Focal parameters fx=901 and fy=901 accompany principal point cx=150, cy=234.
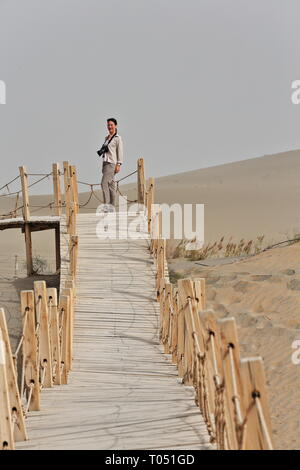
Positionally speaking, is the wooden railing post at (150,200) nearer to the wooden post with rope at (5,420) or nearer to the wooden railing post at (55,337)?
the wooden railing post at (55,337)

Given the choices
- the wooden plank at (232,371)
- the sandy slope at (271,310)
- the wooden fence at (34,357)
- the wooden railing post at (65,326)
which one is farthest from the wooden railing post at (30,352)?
the sandy slope at (271,310)

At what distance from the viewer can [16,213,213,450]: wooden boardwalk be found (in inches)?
220

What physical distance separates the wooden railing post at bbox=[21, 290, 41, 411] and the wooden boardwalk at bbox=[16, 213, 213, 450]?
15 centimetres

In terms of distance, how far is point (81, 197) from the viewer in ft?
174

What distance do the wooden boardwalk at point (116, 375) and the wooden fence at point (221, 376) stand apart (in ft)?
0.71

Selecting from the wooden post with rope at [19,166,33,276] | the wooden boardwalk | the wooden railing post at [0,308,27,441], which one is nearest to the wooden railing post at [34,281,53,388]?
the wooden boardwalk

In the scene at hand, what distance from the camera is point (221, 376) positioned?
17.0 ft

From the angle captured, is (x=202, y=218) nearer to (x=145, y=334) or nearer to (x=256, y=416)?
(x=145, y=334)

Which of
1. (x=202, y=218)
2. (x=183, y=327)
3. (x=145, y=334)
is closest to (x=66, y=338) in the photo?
(x=183, y=327)

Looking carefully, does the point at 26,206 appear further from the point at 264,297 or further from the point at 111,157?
the point at 264,297

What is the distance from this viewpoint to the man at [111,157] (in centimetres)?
1416

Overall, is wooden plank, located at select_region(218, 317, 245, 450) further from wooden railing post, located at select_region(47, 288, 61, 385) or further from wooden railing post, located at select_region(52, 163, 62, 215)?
wooden railing post, located at select_region(52, 163, 62, 215)

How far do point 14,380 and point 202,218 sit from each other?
1395 inches

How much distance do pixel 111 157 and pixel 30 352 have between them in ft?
25.2
